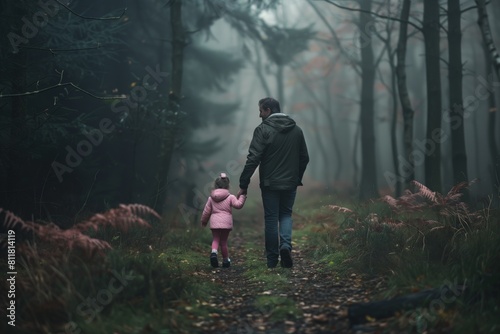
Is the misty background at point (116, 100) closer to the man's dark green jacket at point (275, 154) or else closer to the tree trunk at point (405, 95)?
the tree trunk at point (405, 95)

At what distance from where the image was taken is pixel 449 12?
943 cm

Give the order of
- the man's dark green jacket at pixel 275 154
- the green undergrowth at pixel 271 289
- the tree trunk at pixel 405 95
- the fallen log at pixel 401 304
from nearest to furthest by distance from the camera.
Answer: the fallen log at pixel 401 304
the green undergrowth at pixel 271 289
the man's dark green jacket at pixel 275 154
the tree trunk at pixel 405 95

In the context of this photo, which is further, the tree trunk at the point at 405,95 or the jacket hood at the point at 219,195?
the tree trunk at the point at 405,95

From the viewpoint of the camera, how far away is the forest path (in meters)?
4.51

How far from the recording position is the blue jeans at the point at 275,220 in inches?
266

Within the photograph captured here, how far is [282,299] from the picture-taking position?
517 cm

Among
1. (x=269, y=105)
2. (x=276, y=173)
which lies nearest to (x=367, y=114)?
(x=269, y=105)

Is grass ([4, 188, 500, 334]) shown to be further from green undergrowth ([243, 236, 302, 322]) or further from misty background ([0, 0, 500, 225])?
misty background ([0, 0, 500, 225])

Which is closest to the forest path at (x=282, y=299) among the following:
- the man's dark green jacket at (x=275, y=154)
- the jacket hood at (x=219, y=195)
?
the jacket hood at (x=219, y=195)

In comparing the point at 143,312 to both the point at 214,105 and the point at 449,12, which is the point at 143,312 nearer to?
the point at 449,12

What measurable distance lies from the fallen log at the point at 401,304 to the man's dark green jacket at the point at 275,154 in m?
2.61

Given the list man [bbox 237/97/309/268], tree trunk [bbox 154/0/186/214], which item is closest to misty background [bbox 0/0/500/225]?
tree trunk [bbox 154/0/186/214]

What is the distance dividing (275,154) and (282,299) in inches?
94.5

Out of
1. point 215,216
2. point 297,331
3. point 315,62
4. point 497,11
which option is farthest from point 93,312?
point 315,62
